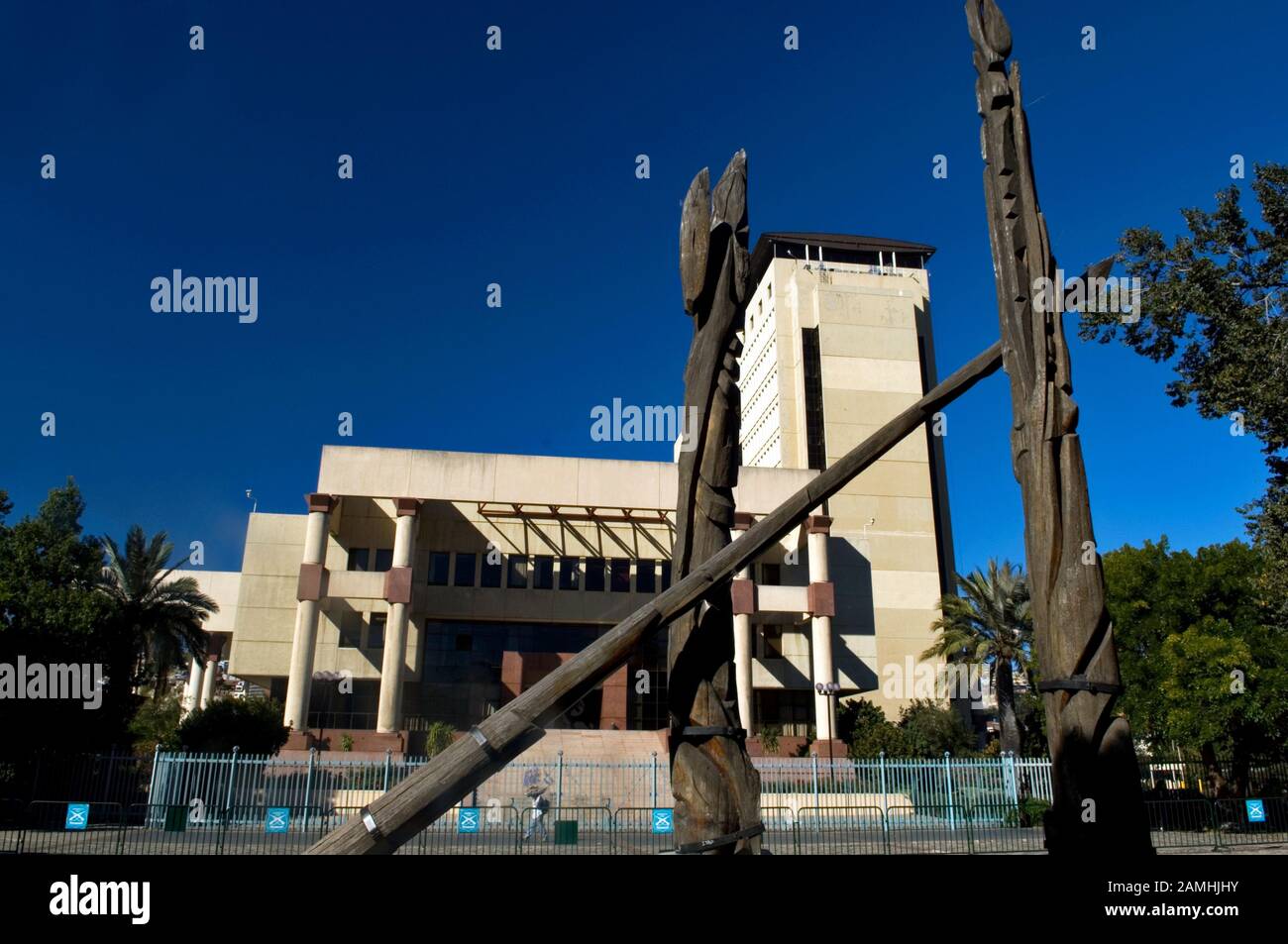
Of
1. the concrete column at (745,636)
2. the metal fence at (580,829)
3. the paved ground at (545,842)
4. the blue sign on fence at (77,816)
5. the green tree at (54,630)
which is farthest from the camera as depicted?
the concrete column at (745,636)

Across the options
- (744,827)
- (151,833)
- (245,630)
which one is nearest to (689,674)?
(744,827)

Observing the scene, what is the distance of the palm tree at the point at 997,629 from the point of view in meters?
36.4

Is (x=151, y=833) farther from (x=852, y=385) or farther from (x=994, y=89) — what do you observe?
(x=852, y=385)

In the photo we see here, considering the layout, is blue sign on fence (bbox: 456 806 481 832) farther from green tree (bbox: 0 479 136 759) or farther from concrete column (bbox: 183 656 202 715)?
concrete column (bbox: 183 656 202 715)

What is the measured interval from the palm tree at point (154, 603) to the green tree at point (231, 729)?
11.4 feet

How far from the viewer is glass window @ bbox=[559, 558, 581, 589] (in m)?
41.0

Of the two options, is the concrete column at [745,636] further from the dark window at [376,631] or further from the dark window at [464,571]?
the dark window at [376,631]

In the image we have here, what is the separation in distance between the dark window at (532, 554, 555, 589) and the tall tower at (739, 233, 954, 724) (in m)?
10.7

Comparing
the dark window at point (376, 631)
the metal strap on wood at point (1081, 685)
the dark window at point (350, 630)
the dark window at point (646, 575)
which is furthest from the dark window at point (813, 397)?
the metal strap on wood at point (1081, 685)

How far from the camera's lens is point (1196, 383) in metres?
20.8

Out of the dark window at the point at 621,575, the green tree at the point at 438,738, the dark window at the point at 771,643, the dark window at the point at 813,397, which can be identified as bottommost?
the green tree at the point at 438,738

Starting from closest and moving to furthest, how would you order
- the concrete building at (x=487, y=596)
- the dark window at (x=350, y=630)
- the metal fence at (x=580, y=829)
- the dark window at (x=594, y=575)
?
the metal fence at (x=580, y=829), the concrete building at (x=487, y=596), the dark window at (x=350, y=630), the dark window at (x=594, y=575)

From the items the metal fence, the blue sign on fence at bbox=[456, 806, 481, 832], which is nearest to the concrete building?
the metal fence
